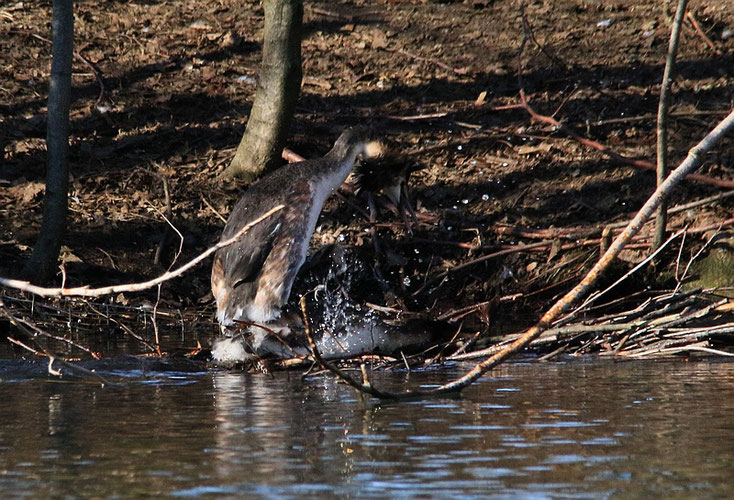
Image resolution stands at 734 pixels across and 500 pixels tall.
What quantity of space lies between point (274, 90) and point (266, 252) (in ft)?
12.3

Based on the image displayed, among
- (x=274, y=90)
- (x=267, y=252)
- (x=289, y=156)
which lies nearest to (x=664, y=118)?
(x=267, y=252)

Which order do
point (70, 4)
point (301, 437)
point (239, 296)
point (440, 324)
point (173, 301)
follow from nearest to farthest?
point (301, 437) → point (440, 324) → point (239, 296) → point (70, 4) → point (173, 301)

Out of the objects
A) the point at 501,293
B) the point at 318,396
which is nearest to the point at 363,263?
the point at 501,293

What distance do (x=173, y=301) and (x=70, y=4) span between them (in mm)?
2823

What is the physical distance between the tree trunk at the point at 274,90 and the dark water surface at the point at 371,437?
16.9 feet

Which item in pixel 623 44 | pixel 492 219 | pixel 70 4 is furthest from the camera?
pixel 623 44

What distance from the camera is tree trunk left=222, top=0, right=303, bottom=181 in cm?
1184

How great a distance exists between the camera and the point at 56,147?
988 cm

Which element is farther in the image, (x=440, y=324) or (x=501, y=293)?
(x=501, y=293)

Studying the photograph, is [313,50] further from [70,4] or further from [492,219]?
[70,4]

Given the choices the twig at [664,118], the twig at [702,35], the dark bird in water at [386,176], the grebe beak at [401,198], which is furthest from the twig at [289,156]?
the twig at [702,35]

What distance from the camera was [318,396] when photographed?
661 centimetres

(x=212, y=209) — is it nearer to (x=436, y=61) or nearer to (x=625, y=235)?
(x=436, y=61)

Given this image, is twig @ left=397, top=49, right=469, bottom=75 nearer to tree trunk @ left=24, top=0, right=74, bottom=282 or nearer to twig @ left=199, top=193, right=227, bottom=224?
twig @ left=199, top=193, right=227, bottom=224
